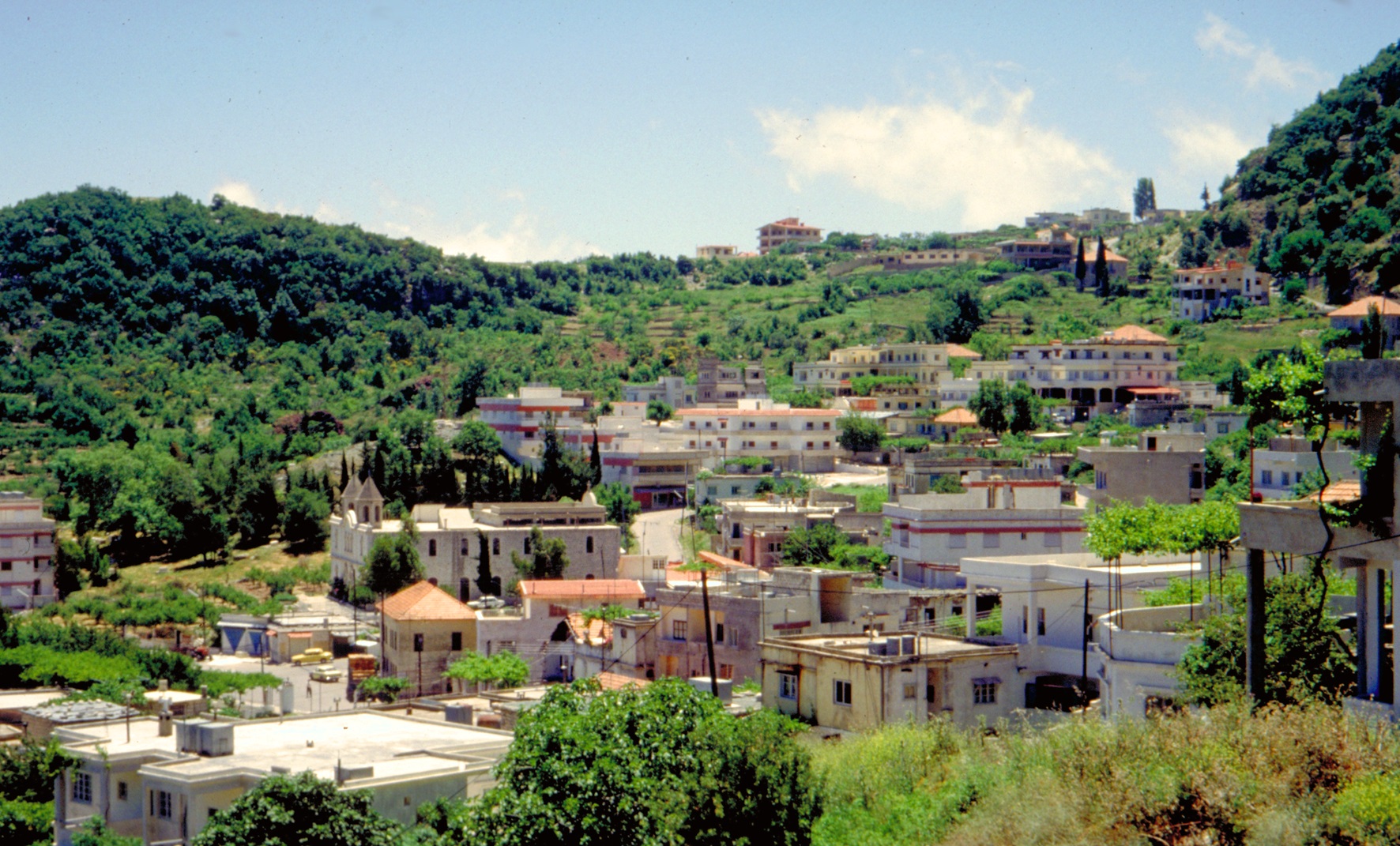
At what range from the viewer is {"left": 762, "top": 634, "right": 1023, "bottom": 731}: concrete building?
2534 cm

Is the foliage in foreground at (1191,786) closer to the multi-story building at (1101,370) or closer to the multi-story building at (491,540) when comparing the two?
the multi-story building at (491,540)

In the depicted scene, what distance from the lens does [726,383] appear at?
103 meters

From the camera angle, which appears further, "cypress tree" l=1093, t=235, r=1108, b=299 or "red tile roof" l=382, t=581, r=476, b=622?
"cypress tree" l=1093, t=235, r=1108, b=299

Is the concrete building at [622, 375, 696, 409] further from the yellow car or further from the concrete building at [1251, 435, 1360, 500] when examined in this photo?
the concrete building at [1251, 435, 1360, 500]

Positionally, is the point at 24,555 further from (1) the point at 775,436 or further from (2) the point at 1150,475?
(2) the point at 1150,475

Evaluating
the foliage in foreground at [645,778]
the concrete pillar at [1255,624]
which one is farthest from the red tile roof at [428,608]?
the concrete pillar at [1255,624]

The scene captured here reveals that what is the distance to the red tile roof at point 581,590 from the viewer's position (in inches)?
1913

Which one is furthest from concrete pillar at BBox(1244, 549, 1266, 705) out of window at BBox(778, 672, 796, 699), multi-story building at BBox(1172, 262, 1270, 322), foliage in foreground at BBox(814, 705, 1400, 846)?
multi-story building at BBox(1172, 262, 1270, 322)

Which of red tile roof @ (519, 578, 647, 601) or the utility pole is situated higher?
the utility pole

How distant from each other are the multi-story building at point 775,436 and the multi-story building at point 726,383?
10.7 m

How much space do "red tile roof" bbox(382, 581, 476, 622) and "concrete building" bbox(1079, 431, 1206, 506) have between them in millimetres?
20008

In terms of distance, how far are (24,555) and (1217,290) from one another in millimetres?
72024

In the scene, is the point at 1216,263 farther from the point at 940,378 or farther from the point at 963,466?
the point at 963,466

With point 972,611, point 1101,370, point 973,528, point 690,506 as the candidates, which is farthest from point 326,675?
point 1101,370
